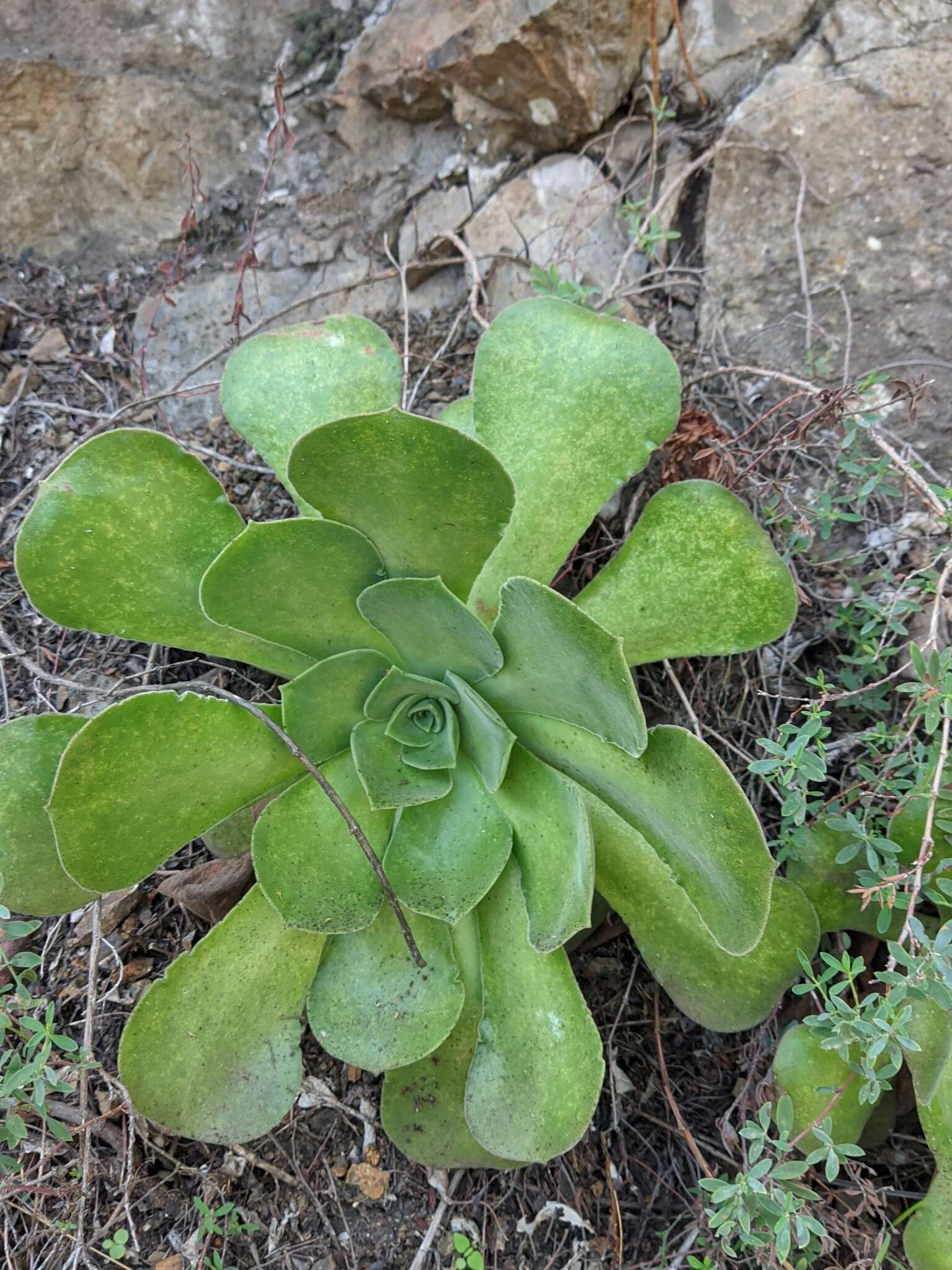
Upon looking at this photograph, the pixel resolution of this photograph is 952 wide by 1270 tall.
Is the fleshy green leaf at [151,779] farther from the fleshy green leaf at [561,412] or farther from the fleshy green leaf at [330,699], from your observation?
the fleshy green leaf at [561,412]

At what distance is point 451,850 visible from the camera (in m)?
1.26

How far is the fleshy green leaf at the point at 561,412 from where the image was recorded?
132cm

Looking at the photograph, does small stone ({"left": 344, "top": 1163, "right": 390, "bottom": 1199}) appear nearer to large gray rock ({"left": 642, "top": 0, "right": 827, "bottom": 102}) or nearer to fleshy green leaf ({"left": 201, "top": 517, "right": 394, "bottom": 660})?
fleshy green leaf ({"left": 201, "top": 517, "right": 394, "bottom": 660})

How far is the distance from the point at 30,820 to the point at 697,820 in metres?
0.91

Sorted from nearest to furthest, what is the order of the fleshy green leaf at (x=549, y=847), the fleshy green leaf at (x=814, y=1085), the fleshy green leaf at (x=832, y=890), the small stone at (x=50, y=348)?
the fleshy green leaf at (x=549, y=847)
the fleshy green leaf at (x=814, y=1085)
the fleshy green leaf at (x=832, y=890)
the small stone at (x=50, y=348)

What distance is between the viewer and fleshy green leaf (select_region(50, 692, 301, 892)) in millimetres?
1065

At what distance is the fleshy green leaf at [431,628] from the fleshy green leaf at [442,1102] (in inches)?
16.5

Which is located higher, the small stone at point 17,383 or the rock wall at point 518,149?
the rock wall at point 518,149

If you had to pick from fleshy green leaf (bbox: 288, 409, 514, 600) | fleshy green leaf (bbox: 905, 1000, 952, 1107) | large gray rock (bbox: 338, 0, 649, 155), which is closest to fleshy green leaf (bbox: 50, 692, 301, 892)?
fleshy green leaf (bbox: 288, 409, 514, 600)

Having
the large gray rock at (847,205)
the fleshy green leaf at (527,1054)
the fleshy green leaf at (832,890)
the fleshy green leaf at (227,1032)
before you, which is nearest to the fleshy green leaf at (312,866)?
the fleshy green leaf at (227,1032)

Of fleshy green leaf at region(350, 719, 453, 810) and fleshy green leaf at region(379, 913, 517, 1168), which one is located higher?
Answer: fleshy green leaf at region(350, 719, 453, 810)

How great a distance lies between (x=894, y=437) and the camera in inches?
59.4

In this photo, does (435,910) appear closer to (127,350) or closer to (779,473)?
(779,473)

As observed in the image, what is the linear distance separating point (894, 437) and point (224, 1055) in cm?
148
